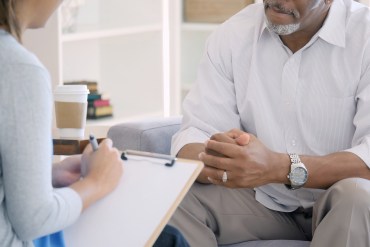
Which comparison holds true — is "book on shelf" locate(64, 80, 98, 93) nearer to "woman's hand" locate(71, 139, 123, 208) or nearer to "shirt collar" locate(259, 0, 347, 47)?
"shirt collar" locate(259, 0, 347, 47)

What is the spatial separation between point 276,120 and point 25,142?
3.43 feet

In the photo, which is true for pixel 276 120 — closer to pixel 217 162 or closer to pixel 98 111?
→ pixel 217 162

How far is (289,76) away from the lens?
211 cm

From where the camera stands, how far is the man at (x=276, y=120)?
1.91 m

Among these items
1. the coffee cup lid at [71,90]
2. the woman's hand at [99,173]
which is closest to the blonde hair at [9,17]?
the woman's hand at [99,173]

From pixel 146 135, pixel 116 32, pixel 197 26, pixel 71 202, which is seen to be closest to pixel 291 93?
pixel 146 135

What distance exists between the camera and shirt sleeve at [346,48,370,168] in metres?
1.92

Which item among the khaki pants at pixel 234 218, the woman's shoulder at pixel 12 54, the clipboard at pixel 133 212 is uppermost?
the woman's shoulder at pixel 12 54

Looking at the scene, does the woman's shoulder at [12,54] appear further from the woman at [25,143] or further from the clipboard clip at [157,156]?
the clipboard clip at [157,156]

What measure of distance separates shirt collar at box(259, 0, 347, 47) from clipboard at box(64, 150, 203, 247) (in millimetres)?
812

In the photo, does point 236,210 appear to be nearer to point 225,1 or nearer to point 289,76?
point 289,76

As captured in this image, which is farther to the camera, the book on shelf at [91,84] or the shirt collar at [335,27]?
the book on shelf at [91,84]

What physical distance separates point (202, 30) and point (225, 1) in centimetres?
21

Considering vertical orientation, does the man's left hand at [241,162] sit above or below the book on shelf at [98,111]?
below
